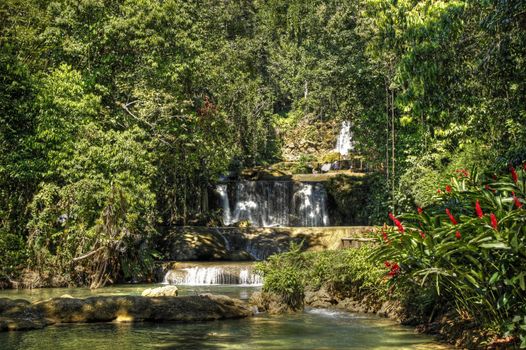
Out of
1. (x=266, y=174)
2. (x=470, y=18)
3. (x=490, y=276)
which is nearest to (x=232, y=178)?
(x=266, y=174)

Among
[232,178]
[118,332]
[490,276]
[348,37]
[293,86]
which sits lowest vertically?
[118,332]

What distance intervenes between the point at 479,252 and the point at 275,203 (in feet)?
96.8

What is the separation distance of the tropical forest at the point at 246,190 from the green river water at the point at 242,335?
82 millimetres

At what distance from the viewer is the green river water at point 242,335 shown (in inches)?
462

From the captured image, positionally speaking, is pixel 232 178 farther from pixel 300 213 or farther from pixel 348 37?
pixel 348 37

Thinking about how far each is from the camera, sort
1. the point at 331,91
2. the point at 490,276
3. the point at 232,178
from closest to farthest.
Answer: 1. the point at 490,276
2. the point at 331,91
3. the point at 232,178

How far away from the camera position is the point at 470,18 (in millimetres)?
12797

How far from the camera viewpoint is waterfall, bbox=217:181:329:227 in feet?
126

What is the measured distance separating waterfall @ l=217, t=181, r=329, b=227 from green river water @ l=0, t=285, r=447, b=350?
22.6 metres

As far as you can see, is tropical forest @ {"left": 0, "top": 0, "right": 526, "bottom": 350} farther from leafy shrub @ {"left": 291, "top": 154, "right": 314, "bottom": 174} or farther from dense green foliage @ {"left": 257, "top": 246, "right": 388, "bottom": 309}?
leafy shrub @ {"left": 291, "top": 154, "right": 314, "bottom": 174}

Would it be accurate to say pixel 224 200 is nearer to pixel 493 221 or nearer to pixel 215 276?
pixel 215 276

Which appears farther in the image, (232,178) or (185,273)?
(232,178)

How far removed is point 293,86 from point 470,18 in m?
47.8

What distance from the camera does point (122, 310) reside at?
15070 millimetres
